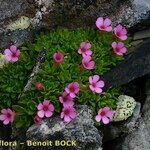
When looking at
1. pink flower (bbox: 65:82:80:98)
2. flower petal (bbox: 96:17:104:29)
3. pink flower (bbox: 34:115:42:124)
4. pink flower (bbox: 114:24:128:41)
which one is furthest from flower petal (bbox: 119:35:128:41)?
pink flower (bbox: 34:115:42:124)

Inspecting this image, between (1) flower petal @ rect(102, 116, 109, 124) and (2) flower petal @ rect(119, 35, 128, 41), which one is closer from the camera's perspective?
(1) flower petal @ rect(102, 116, 109, 124)

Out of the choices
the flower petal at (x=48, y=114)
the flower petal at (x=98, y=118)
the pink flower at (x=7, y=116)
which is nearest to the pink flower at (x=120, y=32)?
the flower petal at (x=98, y=118)

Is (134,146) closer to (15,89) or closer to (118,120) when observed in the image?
(118,120)

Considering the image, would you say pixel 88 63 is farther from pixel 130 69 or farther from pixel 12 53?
pixel 12 53

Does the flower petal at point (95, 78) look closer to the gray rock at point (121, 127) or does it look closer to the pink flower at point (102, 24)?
the gray rock at point (121, 127)

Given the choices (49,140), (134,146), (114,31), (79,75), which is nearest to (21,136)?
(49,140)

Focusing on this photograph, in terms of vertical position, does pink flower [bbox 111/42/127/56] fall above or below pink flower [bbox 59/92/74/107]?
above

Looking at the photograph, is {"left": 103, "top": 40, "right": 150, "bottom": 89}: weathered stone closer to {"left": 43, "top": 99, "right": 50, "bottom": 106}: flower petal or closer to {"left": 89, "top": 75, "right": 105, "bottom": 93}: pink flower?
{"left": 89, "top": 75, "right": 105, "bottom": 93}: pink flower
